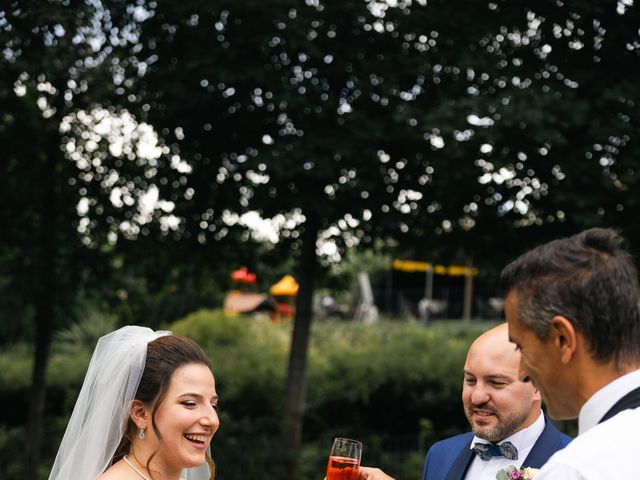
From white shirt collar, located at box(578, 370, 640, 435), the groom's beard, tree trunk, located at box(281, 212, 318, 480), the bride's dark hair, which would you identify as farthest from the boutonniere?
tree trunk, located at box(281, 212, 318, 480)

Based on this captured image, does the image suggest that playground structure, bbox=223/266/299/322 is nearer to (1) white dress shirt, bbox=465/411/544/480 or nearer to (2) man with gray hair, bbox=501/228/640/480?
(1) white dress shirt, bbox=465/411/544/480

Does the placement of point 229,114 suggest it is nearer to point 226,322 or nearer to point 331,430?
point 331,430

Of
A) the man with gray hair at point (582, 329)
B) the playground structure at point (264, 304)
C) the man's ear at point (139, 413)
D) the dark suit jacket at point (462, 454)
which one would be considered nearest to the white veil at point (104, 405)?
the man's ear at point (139, 413)

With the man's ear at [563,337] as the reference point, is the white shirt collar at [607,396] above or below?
below

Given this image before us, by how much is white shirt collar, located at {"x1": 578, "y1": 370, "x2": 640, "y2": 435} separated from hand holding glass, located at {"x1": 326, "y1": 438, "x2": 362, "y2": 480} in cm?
157

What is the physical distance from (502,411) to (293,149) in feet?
19.3

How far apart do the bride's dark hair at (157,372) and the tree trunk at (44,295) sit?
711cm

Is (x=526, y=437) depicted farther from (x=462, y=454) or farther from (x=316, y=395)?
(x=316, y=395)

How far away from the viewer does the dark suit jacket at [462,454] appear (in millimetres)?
4090

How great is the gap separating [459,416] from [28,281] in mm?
7399

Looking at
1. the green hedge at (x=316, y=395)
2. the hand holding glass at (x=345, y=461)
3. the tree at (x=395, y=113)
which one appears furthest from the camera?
the green hedge at (x=316, y=395)

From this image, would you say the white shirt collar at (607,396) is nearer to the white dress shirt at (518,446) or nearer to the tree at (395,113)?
the white dress shirt at (518,446)

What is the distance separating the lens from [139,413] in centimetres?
414

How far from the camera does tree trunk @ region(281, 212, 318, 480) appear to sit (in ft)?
36.2
